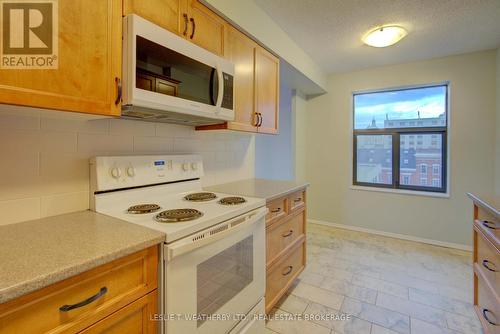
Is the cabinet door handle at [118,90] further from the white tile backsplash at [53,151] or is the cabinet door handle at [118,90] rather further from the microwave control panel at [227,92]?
the microwave control panel at [227,92]

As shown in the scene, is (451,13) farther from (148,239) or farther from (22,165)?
(22,165)

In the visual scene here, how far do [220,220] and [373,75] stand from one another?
132 inches

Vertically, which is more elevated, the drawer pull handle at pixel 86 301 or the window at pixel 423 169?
the window at pixel 423 169

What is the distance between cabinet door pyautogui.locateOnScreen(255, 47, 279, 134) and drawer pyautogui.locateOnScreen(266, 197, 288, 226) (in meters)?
0.64

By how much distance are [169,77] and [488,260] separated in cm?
212

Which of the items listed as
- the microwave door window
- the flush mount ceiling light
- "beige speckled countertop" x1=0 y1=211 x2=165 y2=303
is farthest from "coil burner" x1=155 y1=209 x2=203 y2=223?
the flush mount ceiling light

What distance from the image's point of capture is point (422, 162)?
325 centimetres

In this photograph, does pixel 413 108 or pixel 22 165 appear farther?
pixel 413 108

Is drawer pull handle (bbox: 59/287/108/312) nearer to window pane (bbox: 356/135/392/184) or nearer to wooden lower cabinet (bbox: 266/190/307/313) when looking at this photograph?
wooden lower cabinet (bbox: 266/190/307/313)

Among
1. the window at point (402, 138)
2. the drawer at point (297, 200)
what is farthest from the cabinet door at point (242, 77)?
the window at point (402, 138)

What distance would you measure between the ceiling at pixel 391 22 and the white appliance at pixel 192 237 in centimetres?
165

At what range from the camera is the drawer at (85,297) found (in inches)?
23.5

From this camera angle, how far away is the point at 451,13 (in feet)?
6.78

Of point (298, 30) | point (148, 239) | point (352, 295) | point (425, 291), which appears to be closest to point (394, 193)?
point (425, 291)
